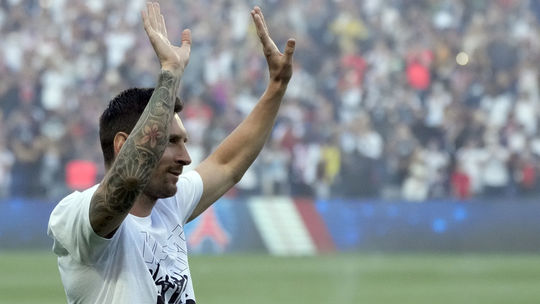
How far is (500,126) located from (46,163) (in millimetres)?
7454

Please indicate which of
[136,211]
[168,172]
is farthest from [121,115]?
[136,211]

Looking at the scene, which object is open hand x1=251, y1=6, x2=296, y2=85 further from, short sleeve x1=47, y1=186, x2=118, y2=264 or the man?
short sleeve x1=47, y1=186, x2=118, y2=264

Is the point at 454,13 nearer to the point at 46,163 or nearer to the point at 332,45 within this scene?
the point at 332,45

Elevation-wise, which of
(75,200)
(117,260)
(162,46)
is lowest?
Answer: (117,260)

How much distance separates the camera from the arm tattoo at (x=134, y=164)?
3.71 m

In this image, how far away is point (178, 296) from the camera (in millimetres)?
4117

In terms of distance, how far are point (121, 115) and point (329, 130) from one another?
15408 mm

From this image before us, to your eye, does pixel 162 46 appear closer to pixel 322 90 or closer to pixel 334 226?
pixel 334 226

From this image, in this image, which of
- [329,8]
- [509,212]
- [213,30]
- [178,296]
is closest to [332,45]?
[329,8]

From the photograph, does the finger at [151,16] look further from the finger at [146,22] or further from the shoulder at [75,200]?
the shoulder at [75,200]

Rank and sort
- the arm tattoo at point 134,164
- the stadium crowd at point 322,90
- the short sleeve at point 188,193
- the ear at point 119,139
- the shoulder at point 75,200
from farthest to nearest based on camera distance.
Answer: the stadium crowd at point 322,90 → the short sleeve at point 188,193 → the ear at point 119,139 → the shoulder at point 75,200 → the arm tattoo at point 134,164

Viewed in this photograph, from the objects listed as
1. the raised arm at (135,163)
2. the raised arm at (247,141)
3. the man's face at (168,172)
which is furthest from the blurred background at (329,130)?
the raised arm at (135,163)

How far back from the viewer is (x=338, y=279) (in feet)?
49.0

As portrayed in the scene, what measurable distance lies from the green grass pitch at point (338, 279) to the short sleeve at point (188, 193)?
786 centimetres
